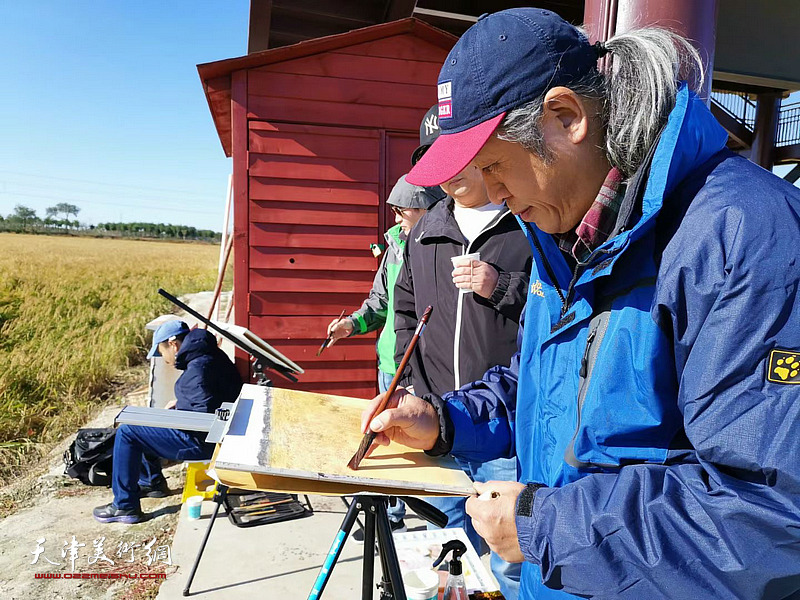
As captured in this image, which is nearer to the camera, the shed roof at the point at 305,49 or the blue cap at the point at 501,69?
the blue cap at the point at 501,69

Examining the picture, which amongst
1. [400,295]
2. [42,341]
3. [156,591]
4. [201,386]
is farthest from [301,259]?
[42,341]

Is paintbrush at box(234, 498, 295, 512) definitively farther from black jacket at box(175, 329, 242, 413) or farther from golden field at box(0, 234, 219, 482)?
golden field at box(0, 234, 219, 482)

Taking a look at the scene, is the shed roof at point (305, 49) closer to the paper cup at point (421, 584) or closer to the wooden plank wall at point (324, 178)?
the wooden plank wall at point (324, 178)

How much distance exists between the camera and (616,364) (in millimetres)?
866

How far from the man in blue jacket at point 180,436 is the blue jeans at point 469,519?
2.20m

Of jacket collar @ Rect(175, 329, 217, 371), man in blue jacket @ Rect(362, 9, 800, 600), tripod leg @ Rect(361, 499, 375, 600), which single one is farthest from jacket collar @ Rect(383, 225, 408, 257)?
man in blue jacket @ Rect(362, 9, 800, 600)

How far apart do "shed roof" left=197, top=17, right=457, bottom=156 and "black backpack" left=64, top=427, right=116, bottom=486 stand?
9.90ft

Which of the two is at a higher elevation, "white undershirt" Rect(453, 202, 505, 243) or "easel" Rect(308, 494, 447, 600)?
"white undershirt" Rect(453, 202, 505, 243)

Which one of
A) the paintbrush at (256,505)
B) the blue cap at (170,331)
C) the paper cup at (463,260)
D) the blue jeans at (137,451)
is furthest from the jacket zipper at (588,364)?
the blue cap at (170,331)

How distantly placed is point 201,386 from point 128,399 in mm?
4058

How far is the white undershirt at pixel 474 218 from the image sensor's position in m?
2.41

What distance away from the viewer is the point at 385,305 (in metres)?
3.90

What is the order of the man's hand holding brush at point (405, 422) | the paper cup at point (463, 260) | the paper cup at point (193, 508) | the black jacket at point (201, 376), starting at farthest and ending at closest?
the black jacket at point (201, 376), the paper cup at point (193, 508), the paper cup at point (463, 260), the man's hand holding brush at point (405, 422)

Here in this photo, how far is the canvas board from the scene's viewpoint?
43.0 inches
